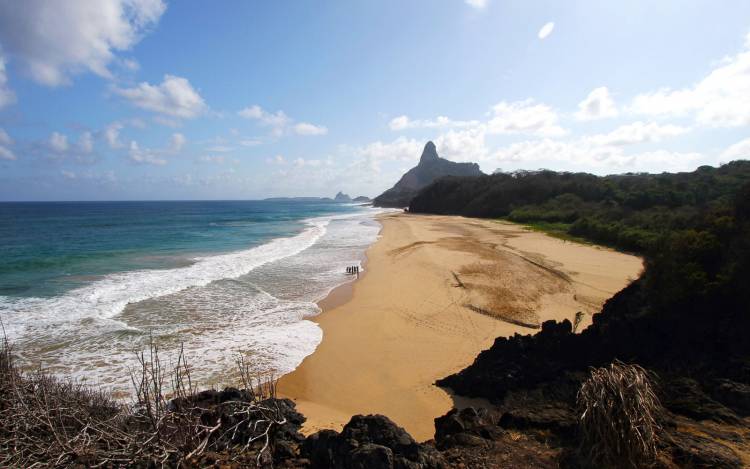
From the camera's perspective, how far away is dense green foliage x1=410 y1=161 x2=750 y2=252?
25.9 meters

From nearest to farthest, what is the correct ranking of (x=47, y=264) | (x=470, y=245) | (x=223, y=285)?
(x=223, y=285) → (x=47, y=264) → (x=470, y=245)

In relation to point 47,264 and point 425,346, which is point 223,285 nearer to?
point 425,346

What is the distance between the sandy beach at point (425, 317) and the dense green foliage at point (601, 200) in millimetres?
3361

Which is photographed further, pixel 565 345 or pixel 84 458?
pixel 565 345

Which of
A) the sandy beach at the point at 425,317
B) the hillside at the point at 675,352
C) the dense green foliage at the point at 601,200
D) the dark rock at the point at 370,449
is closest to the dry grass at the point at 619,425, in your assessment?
the hillside at the point at 675,352

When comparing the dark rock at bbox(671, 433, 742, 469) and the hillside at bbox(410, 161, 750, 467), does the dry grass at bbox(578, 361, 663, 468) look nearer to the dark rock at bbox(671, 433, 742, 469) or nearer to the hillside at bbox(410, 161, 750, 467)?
the dark rock at bbox(671, 433, 742, 469)

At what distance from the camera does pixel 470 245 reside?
26938 millimetres

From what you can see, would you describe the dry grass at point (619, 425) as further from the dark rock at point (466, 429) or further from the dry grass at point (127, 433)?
the dry grass at point (127, 433)

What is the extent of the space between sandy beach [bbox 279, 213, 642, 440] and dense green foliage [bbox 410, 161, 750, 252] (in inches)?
132

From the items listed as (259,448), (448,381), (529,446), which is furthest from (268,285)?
(529,446)

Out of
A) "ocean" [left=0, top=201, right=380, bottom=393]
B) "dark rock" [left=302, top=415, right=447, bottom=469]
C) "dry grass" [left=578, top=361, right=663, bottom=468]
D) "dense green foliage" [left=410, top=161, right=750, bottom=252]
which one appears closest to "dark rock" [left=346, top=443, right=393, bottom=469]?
"dark rock" [left=302, top=415, right=447, bottom=469]

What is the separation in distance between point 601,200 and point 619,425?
52352mm

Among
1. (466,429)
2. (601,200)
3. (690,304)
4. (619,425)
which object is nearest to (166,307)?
(466,429)

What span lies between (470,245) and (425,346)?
18.0 m
